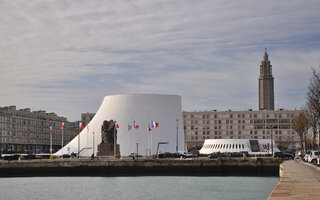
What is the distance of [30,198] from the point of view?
36906 mm

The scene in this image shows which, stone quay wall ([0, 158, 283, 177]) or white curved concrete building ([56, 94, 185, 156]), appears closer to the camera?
stone quay wall ([0, 158, 283, 177])

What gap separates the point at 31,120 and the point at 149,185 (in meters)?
99.4

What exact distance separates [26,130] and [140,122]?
47192 mm

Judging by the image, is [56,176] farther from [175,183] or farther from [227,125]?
[227,125]

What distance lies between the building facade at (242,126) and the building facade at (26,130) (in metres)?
39.2

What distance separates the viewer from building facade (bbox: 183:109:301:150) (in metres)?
146

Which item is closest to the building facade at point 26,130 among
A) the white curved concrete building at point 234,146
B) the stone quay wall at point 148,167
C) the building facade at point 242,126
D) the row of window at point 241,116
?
the building facade at point 242,126

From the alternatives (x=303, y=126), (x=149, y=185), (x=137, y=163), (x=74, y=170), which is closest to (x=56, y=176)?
(x=74, y=170)

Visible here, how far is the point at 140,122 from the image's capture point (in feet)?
332

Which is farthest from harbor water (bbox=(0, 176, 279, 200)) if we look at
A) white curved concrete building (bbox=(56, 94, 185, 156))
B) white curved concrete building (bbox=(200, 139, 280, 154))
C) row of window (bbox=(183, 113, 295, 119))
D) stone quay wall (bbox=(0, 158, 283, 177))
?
row of window (bbox=(183, 113, 295, 119))

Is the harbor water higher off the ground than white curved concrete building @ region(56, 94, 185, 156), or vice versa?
white curved concrete building @ region(56, 94, 185, 156)

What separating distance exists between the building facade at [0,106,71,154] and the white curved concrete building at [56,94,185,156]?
23749 millimetres

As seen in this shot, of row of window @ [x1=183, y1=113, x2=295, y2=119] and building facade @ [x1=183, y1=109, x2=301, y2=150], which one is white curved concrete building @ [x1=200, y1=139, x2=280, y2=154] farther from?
row of window @ [x1=183, y1=113, x2=295, y2=119]

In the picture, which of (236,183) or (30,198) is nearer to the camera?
(30,198)
